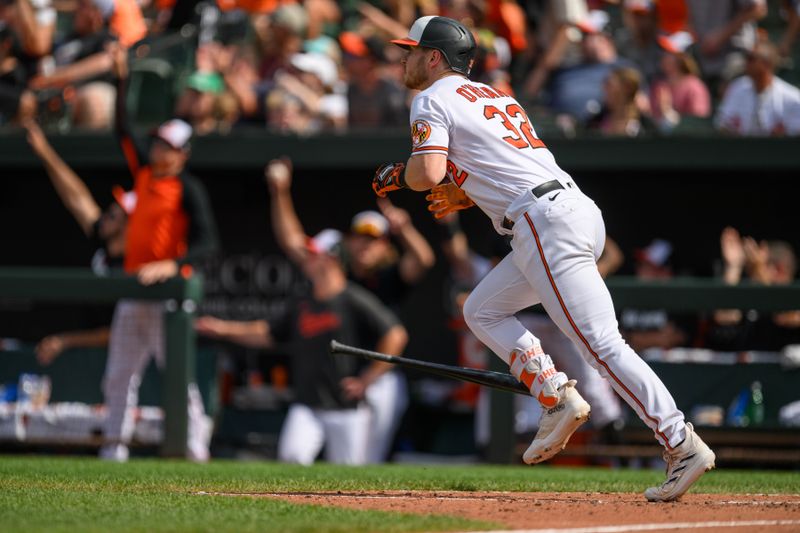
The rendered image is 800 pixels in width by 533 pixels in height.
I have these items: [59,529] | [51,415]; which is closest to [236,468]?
[51,415]

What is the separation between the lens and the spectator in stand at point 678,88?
10.0 m

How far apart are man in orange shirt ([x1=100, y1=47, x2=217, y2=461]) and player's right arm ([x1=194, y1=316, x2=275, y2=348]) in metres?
0.54

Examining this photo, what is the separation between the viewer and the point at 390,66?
34.4ft

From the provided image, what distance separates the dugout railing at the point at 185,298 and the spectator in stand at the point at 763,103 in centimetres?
176

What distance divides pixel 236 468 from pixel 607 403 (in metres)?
2.56

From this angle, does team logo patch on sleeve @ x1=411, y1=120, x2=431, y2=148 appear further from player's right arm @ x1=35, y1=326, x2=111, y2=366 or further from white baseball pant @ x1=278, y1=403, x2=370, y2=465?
player's right arm @ x1=35, y1=326, x2=111, y2=366

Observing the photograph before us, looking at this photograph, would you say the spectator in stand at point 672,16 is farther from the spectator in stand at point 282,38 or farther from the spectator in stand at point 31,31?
the spectator in stand at point 31,31

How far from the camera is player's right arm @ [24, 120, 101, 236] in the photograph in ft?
31.7

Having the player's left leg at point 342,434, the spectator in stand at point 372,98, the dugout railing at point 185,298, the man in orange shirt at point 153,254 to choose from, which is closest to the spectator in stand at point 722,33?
the spectator in stand at point 372,98

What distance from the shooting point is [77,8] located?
35.7 feet

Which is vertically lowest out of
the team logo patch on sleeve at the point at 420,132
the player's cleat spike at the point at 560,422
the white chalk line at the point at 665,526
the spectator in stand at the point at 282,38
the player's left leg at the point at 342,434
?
the player's left leg at the point at 342,434

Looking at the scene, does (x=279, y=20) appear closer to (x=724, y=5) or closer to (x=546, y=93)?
(x=546, y=93)

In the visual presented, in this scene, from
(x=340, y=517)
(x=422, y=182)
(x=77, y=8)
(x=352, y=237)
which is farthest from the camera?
(x=77, y=8)

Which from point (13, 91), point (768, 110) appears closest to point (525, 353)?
point (768, 110)
